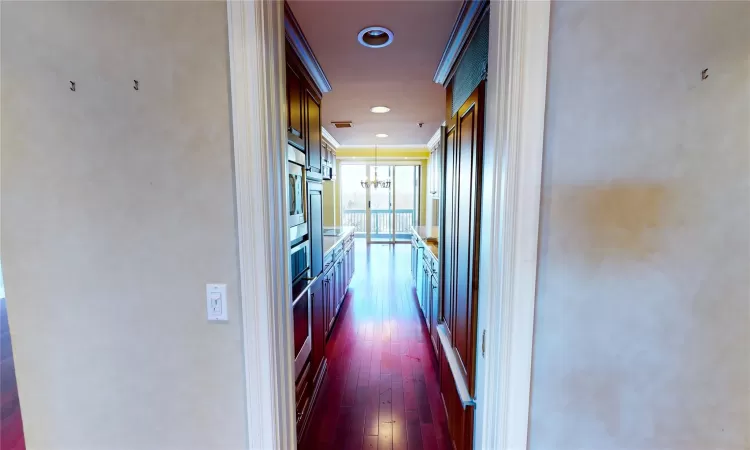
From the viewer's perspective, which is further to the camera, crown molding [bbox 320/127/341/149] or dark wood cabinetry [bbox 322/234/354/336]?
crown molding [bbox 320/127/341/149]

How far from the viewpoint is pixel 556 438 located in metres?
0.88

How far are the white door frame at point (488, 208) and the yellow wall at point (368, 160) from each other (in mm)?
5954

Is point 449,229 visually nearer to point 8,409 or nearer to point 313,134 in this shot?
point 313,134

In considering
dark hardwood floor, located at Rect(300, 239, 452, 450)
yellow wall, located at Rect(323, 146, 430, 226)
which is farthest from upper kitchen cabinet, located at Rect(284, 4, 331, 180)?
yellow wall, located at Rect(323, 146, 430, 226)

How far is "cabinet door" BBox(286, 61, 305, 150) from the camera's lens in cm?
A: 161

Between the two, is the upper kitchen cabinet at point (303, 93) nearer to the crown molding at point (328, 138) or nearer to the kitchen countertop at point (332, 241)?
the kitchen countertop at point (332, 241)

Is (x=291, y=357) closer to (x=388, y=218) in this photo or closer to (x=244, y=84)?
(x=244, y=84)

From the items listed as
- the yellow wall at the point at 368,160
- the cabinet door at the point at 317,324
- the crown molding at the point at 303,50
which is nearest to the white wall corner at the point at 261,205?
the crown molding at the point at 303,50

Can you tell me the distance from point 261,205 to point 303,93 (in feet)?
Answer: 4.22

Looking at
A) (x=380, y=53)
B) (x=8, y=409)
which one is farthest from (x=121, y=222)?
(x=8, y=409)

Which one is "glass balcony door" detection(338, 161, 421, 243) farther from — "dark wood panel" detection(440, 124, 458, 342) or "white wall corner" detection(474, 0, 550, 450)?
"white wall corner" detection(474, 0, 550, 450)

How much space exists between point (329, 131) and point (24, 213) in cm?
369

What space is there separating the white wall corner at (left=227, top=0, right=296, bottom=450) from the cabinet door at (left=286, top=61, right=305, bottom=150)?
62 cm

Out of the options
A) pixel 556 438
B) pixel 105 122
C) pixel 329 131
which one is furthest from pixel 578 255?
pixel 329 131
